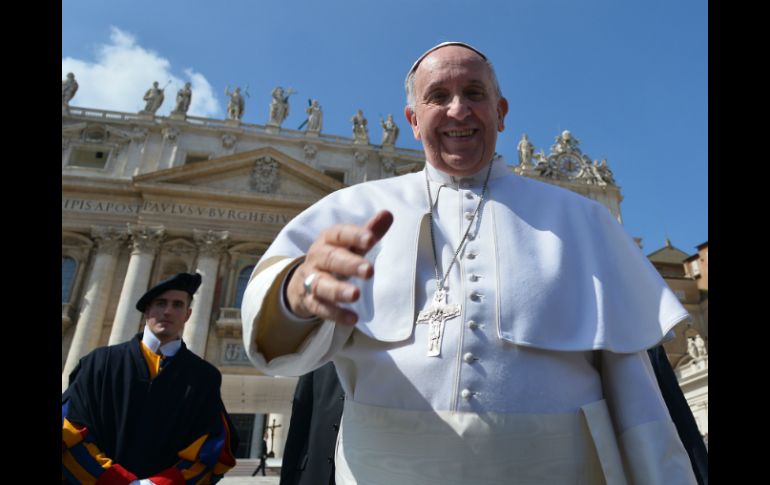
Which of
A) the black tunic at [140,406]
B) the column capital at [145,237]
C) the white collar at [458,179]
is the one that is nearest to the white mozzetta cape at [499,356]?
the white collar at [458,179]

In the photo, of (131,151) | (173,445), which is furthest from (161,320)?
(131,151)

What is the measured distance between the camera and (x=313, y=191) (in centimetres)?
2180

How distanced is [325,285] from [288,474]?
186 cm

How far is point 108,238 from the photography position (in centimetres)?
1989

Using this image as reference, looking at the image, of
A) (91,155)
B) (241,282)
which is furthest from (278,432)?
(91,155)

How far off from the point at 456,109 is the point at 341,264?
0.89 metres

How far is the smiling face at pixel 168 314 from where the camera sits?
4262mm

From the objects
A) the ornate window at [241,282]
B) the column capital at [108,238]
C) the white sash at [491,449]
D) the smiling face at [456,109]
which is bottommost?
the white sash at [491,449]

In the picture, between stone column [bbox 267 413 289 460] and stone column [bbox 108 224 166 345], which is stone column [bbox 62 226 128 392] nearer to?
stone column [bbox 108 224 166 345]

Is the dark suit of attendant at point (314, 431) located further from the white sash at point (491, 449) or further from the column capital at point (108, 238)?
the column capital at point (108, 238)

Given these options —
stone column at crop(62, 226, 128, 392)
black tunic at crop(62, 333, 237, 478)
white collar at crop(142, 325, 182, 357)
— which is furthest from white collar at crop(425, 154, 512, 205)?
stone column at crop(62, 226, 128, 392)

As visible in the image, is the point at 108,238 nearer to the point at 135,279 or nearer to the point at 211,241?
the point at 135,279

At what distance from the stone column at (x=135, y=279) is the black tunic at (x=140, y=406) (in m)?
15.0
